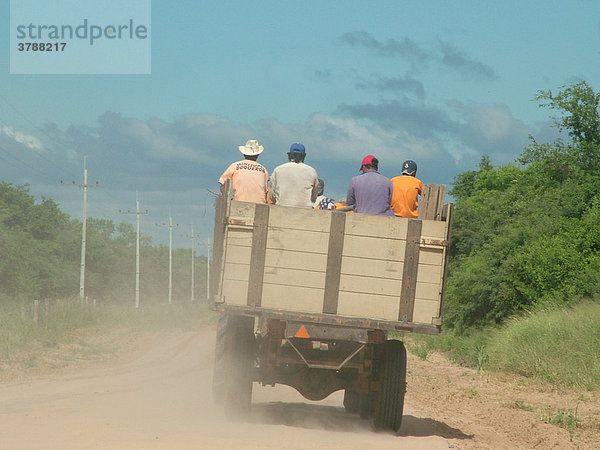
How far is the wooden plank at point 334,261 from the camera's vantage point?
873cm

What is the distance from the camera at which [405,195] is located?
33.2 feet

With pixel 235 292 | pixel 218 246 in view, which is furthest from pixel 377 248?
pixel 218 246

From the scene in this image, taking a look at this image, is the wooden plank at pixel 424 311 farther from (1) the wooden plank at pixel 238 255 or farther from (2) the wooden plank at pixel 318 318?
(1) the wooden plank at pixel 238 255

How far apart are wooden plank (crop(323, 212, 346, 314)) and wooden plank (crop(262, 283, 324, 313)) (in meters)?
0.08

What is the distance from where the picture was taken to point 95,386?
13.5 meters

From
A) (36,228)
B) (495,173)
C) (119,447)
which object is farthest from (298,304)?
(36,228)

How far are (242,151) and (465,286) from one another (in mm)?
18313

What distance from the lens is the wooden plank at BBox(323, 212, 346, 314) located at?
28.6 feet

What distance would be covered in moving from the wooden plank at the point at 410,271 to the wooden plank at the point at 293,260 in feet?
2.75

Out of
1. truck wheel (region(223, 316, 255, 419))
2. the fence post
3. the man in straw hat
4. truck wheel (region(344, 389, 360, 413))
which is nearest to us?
truck wheel (region(223, 316, 255, 419))

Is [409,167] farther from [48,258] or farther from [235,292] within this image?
[48,258]

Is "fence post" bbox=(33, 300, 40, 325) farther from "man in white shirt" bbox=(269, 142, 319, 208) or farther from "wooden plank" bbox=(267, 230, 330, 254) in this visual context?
"wooden plank" bbox=(267, 230, 330, 254)

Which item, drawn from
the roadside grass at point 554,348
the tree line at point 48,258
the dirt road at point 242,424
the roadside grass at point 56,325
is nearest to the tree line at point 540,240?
the roadside grass at point 554,348

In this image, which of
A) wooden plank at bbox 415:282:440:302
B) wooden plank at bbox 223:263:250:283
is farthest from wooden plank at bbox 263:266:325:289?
wooden plank at bbox 415:282:440:302
